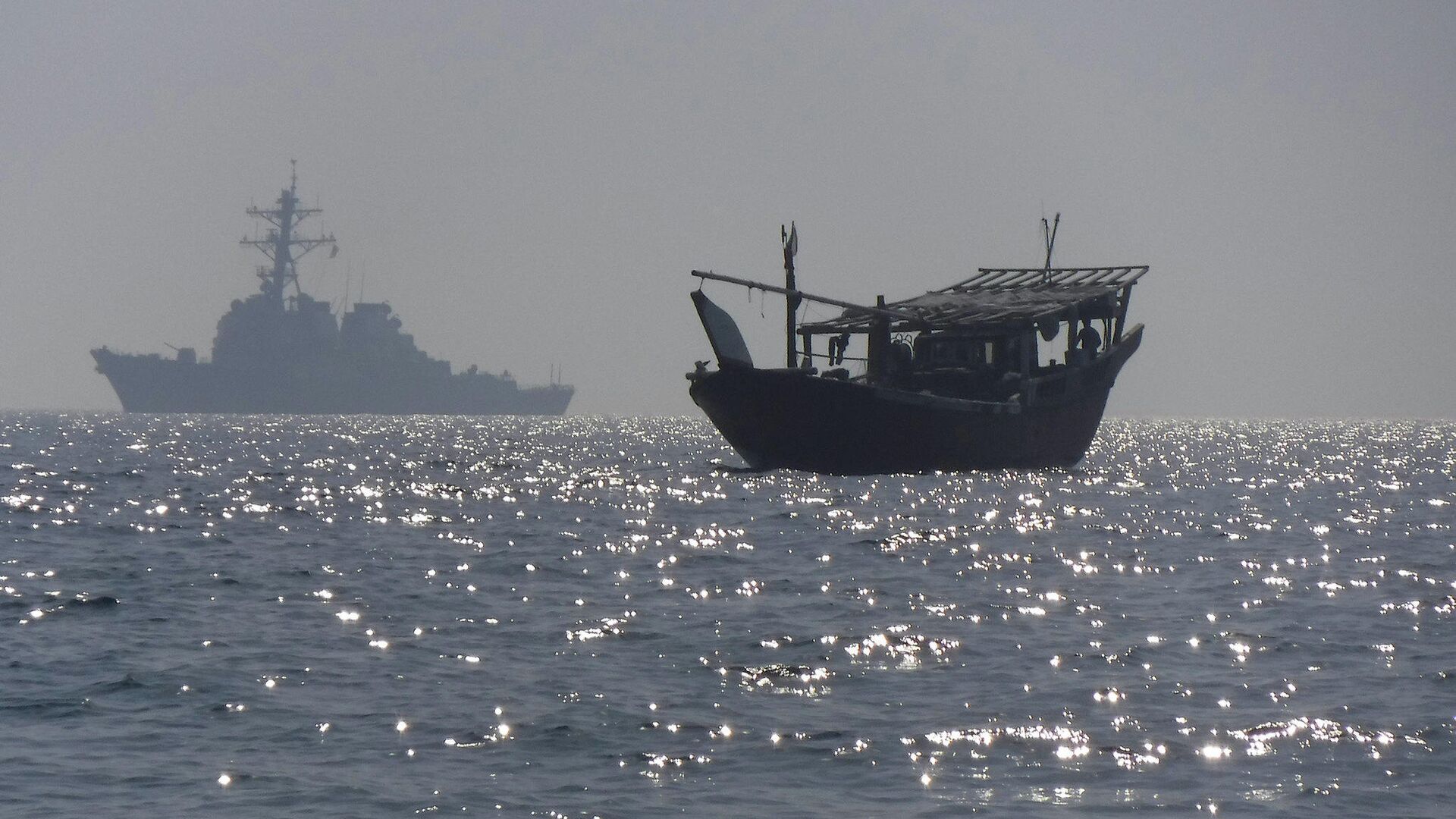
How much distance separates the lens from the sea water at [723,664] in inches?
362

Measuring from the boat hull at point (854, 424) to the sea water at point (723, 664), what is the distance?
32.9 feet

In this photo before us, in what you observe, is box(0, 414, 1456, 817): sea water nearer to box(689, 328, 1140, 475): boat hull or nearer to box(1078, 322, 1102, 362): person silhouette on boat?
box(689, 328, 1140, 475): boat hull

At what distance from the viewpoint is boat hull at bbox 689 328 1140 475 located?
128 ft

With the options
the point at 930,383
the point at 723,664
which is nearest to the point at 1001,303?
the point at 930,383

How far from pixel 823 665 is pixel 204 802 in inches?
227

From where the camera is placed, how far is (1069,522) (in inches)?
1083

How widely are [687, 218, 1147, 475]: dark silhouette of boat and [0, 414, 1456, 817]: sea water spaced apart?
10413mm

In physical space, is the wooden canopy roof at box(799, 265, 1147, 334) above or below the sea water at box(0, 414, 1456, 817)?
above

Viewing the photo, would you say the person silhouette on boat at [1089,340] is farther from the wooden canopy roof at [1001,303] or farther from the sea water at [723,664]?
the sea water at [723,664]

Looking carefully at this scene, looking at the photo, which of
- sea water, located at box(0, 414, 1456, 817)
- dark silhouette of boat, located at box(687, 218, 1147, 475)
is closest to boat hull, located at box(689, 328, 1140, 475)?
dark silhouette of boat, located at box(687, 218, 1147, 475)

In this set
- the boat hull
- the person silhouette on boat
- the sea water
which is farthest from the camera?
the person silhouette on boat

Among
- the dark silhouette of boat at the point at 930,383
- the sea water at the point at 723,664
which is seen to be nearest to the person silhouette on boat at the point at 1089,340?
the dark silhouette of boat at the point at 930,383

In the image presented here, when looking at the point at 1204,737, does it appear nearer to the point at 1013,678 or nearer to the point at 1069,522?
the point at 1013,678

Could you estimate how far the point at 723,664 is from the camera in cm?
1298
